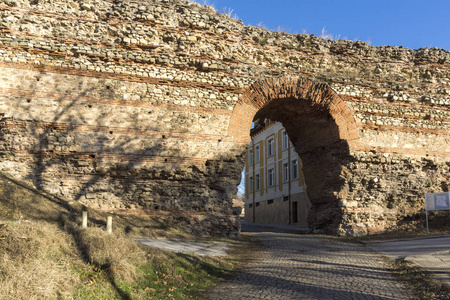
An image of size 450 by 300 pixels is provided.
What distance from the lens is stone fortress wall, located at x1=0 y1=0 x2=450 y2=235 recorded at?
10.5m

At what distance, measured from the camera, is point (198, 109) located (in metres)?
11.6

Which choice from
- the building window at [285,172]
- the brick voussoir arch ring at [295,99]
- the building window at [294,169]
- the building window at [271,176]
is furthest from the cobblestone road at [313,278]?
the building window at [271,176]

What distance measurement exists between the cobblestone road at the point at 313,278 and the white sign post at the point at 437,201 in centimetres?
479

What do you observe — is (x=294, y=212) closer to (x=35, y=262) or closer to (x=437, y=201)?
(x=437, y=201)

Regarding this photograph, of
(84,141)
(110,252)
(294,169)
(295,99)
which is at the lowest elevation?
(110,252)

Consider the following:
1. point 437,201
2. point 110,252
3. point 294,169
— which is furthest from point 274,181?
point 110,252

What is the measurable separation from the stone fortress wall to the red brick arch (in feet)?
0.16

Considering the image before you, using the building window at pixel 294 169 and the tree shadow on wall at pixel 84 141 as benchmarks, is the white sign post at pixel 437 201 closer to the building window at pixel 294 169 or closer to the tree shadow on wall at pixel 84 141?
the tree shadow on wall at pixel 84 141

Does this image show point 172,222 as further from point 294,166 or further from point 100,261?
point 294,166

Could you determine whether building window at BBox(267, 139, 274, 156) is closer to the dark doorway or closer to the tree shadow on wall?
the dark doorway

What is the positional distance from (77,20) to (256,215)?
22770mm

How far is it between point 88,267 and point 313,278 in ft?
11.5

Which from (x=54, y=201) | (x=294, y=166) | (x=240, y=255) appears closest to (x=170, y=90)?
(x=54, y=201)

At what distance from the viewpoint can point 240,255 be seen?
27.6 ft
